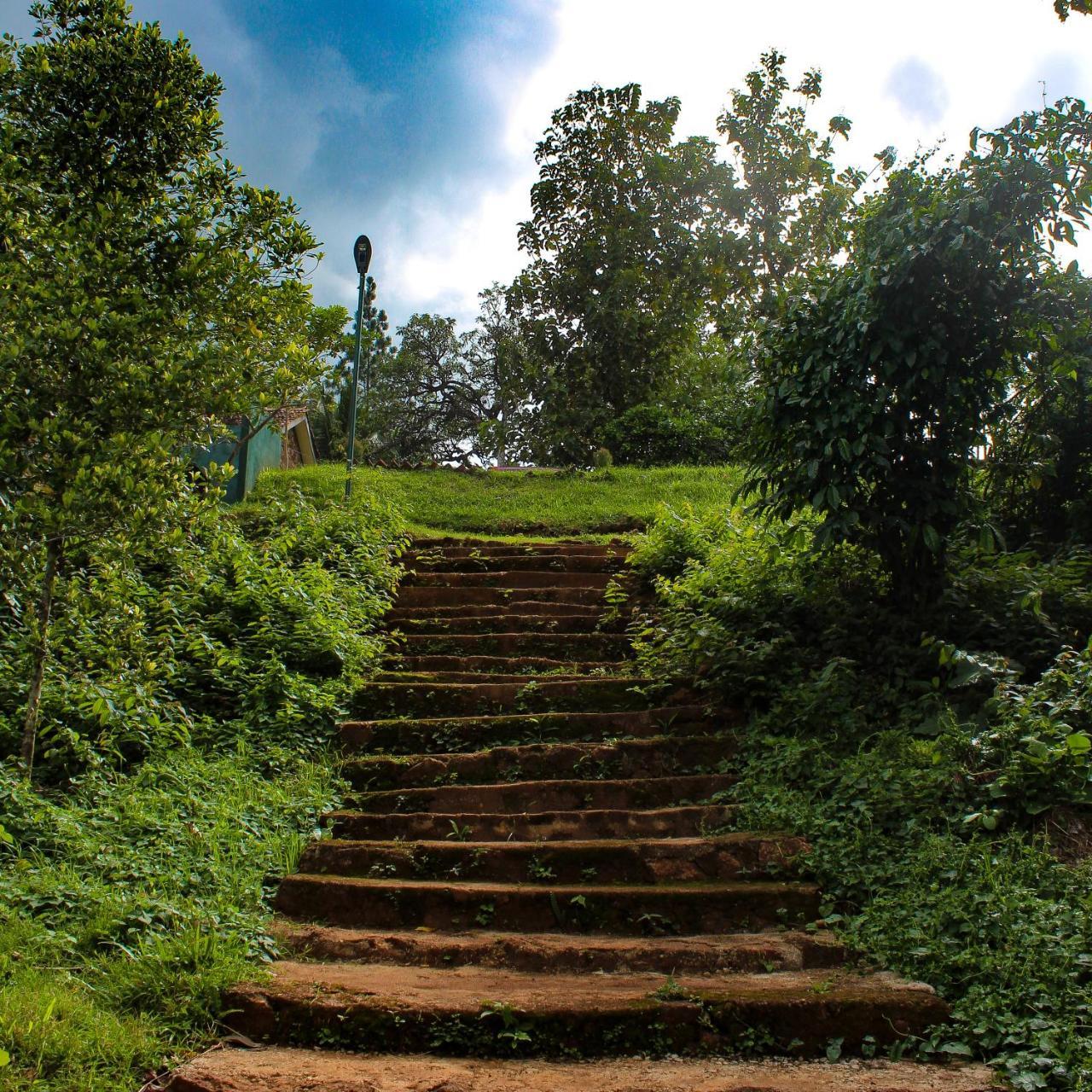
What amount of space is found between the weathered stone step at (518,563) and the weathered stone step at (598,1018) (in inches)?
230

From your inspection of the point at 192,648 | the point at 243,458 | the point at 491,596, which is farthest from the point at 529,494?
the point at 192,648

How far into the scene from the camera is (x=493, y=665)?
6.70m

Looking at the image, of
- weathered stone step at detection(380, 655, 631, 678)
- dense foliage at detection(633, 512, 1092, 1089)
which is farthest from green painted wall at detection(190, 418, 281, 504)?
dense foliage at detection(633, 512, 1092, 1089)

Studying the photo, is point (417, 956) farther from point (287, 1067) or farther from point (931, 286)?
point (931, 286)

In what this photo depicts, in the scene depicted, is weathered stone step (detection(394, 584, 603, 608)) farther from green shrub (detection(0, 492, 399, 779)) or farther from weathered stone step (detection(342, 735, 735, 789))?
weathered stone step (detection(342, 735, 735, 789))

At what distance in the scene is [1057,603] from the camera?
5.25 m

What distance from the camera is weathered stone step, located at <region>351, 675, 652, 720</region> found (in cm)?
590

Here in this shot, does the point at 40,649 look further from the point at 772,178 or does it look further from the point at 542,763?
the point at 772,178

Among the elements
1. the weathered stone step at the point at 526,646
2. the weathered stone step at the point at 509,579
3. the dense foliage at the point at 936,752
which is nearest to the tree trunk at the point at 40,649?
the weathered stone step at the point at 526,646

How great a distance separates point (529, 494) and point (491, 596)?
5.26 metres

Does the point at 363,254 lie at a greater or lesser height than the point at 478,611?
greater

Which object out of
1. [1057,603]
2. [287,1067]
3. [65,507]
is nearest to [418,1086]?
[287,1067]

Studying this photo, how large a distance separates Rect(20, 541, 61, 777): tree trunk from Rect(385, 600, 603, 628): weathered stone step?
3159 mm

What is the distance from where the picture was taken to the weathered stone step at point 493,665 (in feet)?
21.7
